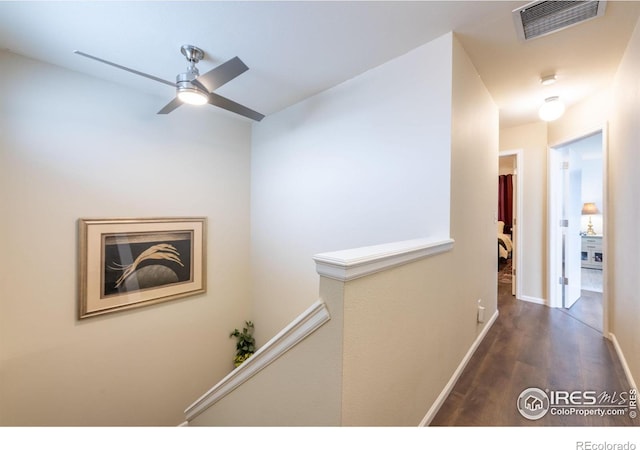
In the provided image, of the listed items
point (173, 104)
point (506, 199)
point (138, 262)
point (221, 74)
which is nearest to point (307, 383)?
point (221, 74)

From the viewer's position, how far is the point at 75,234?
2137mm

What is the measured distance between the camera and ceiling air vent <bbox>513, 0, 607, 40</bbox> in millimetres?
1438

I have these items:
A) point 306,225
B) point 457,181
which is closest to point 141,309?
point 306,225

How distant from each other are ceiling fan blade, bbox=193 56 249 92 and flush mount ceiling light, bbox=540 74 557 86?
2.54 meters

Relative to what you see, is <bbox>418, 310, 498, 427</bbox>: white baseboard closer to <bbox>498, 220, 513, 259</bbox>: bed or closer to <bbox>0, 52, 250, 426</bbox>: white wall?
<bbox>0, 52, 250, 426</bbox>: white wall

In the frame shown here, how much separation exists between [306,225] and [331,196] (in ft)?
1.47

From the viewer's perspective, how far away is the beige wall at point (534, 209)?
3332mm

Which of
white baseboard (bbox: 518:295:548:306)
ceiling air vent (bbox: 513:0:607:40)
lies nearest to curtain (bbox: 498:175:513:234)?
white baseboard (bbox: 518:295:548:306)

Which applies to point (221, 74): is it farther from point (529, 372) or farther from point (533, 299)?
point (533, 299)

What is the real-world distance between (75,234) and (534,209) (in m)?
5.09

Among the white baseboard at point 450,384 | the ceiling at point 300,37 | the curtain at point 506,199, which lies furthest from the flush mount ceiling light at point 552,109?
the curtain at point 506,199

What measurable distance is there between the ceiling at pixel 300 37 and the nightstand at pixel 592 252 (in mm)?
4546

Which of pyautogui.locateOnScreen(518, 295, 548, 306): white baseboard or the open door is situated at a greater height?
the open door

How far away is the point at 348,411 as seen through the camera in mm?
945
